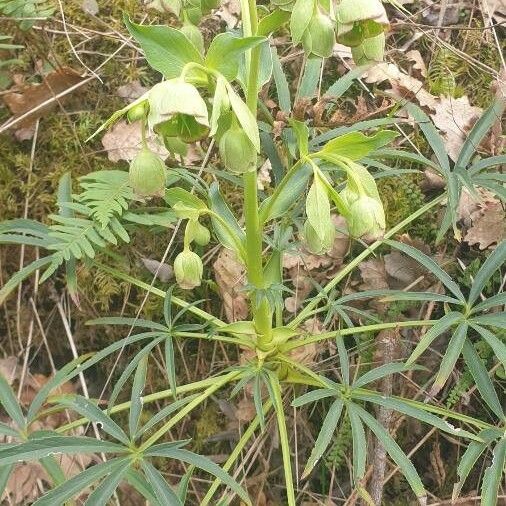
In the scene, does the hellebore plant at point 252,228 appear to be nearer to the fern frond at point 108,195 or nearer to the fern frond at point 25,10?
the fern frond at point 108,195

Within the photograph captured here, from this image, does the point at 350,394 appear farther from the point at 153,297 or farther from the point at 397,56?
the point at 397,56

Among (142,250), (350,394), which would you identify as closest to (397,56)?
(142,250)

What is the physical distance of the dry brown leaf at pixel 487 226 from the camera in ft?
5.23

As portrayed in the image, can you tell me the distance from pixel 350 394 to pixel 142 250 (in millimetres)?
671

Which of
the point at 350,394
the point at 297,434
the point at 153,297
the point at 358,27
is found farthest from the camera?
the point at 153,297

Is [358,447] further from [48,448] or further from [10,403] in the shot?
[10,403]

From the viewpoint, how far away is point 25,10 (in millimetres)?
1727

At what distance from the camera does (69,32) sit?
183cm

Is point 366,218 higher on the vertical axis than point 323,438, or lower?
higher

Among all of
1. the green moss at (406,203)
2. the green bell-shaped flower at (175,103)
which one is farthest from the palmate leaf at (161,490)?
the green moss at (406,203)

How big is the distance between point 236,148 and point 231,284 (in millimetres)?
704

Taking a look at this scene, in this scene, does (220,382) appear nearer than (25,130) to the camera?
Yes

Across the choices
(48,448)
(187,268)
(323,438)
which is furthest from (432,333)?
(48,448)

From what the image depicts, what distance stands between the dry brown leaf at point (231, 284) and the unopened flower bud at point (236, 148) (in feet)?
2.13
